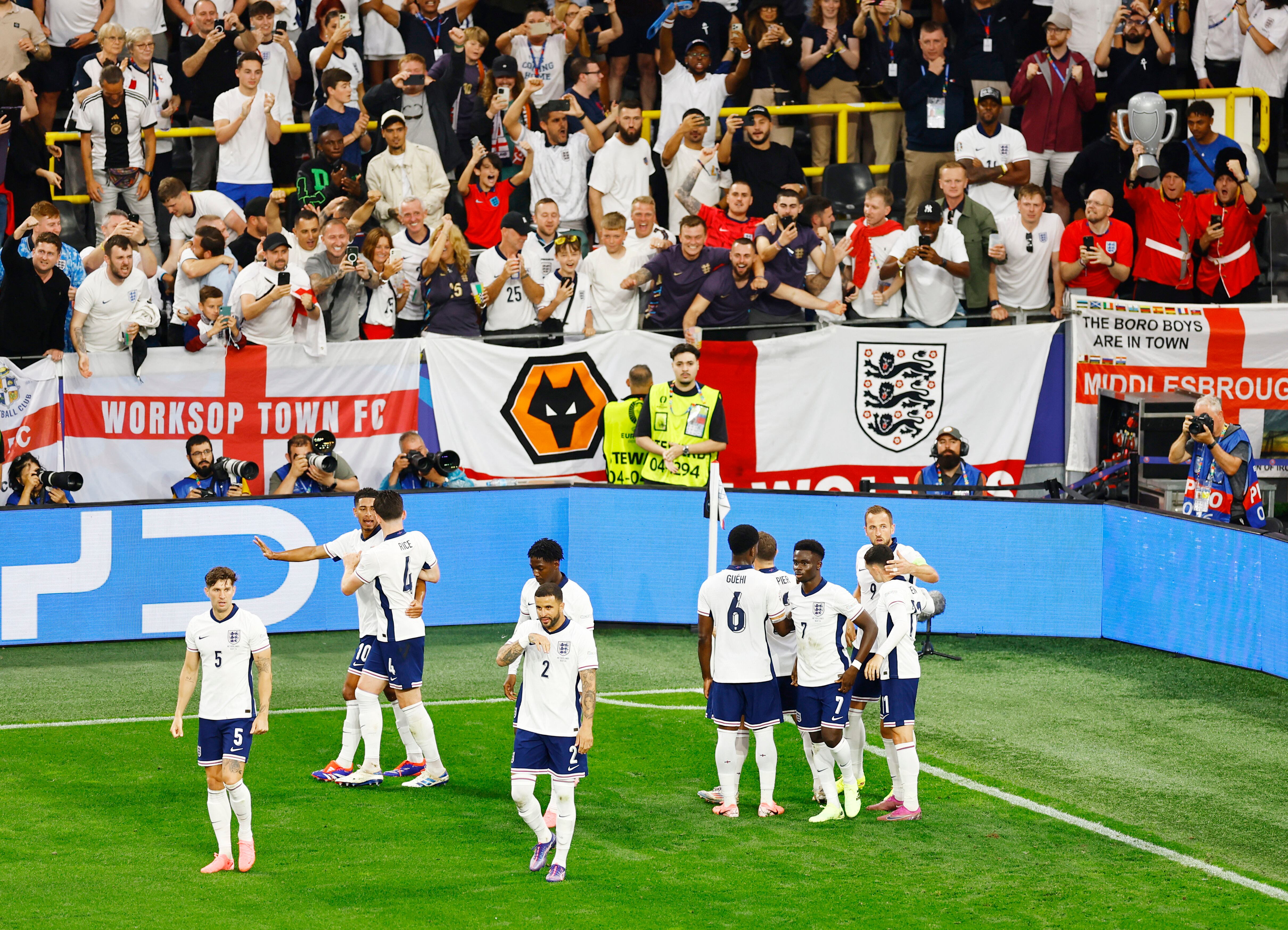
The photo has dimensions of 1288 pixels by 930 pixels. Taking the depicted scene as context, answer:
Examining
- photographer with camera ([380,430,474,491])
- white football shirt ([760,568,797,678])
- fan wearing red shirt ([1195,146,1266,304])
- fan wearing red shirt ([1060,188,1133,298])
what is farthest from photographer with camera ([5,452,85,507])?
fan wearing red shirt ([1195,146,1266,304])

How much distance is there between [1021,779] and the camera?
12.5 metres

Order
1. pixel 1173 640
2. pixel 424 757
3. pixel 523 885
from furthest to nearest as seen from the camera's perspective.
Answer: pixel 1173 640 → pixel 424 757 → pixel 523 885

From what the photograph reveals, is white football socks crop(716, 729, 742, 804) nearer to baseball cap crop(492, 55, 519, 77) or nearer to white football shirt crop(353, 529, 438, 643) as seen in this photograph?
white football shirt crop(353, 529, 438, 643)

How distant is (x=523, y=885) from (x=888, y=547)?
3.44 meters

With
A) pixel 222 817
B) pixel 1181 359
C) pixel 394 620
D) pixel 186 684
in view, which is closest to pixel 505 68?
pixel 1181 359

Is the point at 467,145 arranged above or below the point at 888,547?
above

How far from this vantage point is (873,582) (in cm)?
1166

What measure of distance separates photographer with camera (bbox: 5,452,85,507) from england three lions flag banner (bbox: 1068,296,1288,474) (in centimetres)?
1049

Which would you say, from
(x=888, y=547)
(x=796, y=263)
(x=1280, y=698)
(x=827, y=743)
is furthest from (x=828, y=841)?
(x=796, y=263)

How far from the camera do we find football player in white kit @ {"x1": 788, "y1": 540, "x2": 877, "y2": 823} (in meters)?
11.2

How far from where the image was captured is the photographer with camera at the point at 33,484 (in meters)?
16.3

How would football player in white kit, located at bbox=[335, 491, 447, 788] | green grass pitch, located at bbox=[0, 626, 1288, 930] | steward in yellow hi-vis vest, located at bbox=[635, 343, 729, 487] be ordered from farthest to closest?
steward in yellow hi-vis vest, located at bbox=[635, 343, 729, 487] → football player in white kit, located at bbox=[335, 491, 447, 788] → green grass pitch, located at bbox=[0, 626, 1288, 930]

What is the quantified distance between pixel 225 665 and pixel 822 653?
12.9 feet

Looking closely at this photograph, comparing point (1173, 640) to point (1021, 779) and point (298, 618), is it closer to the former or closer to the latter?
point (1021, 779)
